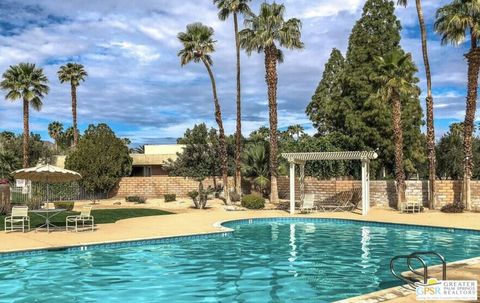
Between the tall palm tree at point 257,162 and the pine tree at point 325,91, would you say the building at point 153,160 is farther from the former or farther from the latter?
the tall palm tree at point 257,162

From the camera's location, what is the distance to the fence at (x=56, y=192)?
29422 millimetres

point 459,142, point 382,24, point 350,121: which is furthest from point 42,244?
point 459,142

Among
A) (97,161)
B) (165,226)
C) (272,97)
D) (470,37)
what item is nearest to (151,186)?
(97,161)

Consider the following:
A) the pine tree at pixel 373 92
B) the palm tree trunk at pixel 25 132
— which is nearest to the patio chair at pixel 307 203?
the pine tree at pixel 373 92

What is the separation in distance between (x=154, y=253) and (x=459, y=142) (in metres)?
36.8

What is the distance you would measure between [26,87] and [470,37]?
30455 millimetres

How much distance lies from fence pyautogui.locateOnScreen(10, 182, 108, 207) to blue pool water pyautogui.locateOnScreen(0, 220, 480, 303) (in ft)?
58.8

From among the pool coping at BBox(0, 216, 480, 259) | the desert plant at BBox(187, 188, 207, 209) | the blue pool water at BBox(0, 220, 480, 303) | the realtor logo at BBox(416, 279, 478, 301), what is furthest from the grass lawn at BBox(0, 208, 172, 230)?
the realtor logo at BBox(416, 279, 478, 301)

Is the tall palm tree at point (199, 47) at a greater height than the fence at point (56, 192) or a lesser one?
greater

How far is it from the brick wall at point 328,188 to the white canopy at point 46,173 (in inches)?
595

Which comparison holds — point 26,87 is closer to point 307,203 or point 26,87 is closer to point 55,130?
point 307,203

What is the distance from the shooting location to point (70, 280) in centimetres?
1014

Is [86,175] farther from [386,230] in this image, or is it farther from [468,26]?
[468,26]

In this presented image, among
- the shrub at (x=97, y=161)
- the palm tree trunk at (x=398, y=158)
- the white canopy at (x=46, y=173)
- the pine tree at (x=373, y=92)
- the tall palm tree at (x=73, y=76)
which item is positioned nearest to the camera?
the white canopy at (x=46, y=173)
